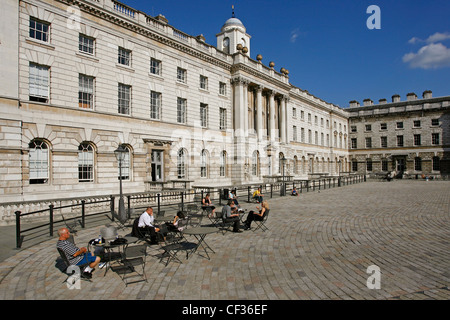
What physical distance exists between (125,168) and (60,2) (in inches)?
437

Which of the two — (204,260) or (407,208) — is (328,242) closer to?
(204,260)

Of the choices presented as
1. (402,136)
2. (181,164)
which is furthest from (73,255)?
(402,136)

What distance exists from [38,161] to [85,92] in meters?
5.34

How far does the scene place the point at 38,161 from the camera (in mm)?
14953

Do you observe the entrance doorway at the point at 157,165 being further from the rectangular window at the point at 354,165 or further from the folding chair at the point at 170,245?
the rectangular window at the point at 354,165

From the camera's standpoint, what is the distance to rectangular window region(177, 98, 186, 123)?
23.6 m

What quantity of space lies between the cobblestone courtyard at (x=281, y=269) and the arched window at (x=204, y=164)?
15248 mm

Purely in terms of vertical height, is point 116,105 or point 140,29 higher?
point 140,29

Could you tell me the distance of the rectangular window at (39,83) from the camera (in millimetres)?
14867

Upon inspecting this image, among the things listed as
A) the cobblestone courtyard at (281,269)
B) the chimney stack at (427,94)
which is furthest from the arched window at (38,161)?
the chimney stack at (427,94)

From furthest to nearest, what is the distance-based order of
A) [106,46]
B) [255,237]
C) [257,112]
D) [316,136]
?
[316,136] → [257,112] → [106,46] → [255,237]

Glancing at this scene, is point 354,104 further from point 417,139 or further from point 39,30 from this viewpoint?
point 39,30

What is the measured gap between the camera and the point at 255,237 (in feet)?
31.4

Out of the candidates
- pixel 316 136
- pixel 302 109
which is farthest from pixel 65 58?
pixel 316 136
